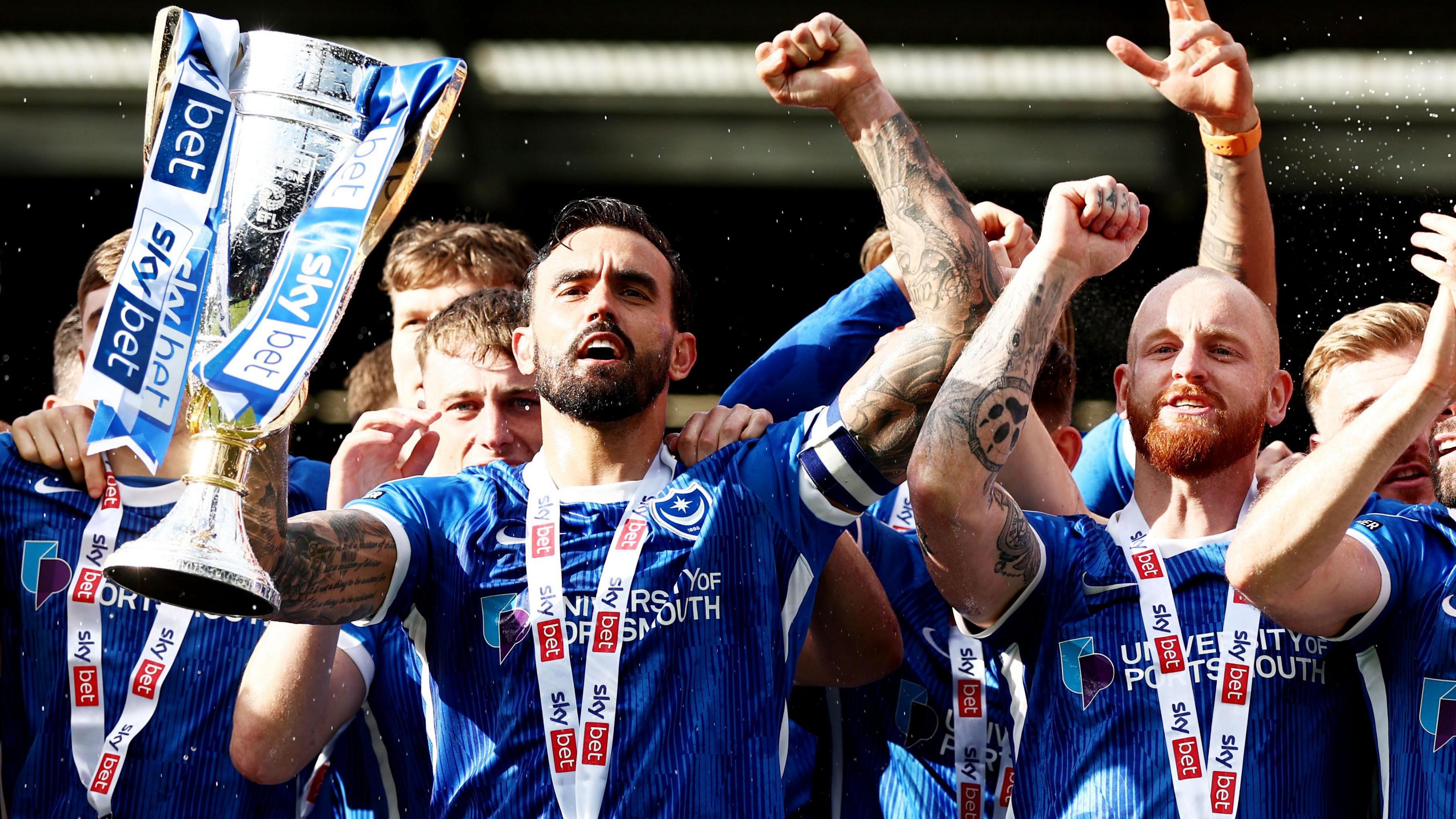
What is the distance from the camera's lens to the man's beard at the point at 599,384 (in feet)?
9.82

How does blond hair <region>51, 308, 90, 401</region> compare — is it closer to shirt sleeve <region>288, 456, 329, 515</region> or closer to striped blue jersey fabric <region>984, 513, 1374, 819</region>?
shirt sleeve <region>288, 456, 329, 515</region>

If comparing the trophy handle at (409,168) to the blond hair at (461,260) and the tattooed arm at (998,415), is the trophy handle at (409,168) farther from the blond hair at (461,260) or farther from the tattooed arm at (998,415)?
the blond hair at (461,260)

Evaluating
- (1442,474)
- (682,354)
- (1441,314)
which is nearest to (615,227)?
(682,354)

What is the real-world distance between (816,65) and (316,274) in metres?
1.15

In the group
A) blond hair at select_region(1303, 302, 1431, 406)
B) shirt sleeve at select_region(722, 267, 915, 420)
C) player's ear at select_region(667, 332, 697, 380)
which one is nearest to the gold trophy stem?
player's ear at select_region(667, 332, 697, 380)

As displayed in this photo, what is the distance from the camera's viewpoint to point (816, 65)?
302 centimetres

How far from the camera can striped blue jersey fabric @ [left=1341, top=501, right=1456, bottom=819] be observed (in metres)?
2.78

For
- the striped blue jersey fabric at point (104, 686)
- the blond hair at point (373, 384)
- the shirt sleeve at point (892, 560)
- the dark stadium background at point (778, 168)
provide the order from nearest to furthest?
the striped blue jersey fabric at point (104, 686)
the shirt sleeve at point (892, 560)
the blond hair at point (373, 384)
the dark stadium background at point (778, 168)

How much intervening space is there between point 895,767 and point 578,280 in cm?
123

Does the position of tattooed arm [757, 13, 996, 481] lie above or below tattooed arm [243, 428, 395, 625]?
above

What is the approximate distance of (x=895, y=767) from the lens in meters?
3.31

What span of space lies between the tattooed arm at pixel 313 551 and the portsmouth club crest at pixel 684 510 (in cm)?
50

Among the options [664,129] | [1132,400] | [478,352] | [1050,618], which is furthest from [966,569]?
[664,129]

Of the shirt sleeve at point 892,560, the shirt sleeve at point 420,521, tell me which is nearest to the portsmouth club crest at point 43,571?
the shirt sleeve at point 420,521
